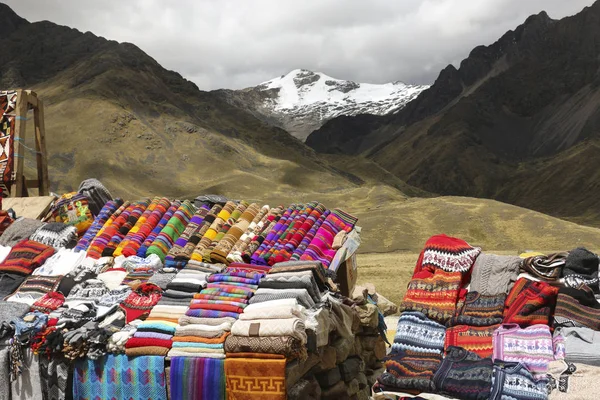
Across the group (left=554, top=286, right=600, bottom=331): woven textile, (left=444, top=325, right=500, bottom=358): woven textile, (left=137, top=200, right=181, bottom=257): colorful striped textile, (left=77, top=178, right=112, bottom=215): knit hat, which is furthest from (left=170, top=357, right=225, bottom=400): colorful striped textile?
(left=77, top=178, right=112, bottom=215): knit hat

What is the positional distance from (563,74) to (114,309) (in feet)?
368

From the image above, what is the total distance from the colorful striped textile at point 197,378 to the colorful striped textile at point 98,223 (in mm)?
2493

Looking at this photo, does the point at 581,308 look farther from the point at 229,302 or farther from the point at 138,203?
the point at 138,203

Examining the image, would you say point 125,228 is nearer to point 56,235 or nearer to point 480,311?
point 56,235

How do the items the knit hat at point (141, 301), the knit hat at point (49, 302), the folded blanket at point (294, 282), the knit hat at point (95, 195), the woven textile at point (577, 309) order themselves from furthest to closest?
1. the knit hat at point (95, 195)
2. the knit hat at point (49, 302)
3. the knit hat at point (141, 301)
4. the folded blanket at point (294, 282)
5. the woven textile at point (577, 309)

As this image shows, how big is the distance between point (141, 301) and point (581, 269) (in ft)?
12.6

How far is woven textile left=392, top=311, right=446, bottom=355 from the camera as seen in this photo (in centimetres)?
448

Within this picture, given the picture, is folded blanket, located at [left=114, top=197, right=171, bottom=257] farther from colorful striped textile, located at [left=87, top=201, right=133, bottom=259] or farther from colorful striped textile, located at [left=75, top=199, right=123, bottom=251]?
colorful striped textile, located at [left=75, top=199, right=123, bottom=251]

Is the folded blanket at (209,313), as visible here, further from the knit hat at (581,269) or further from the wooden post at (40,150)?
the wooden post at (40,150)

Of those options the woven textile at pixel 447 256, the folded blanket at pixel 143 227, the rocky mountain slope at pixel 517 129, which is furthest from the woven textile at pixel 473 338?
the rocky mountain slope at pixel 517 129

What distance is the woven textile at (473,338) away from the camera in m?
4.35

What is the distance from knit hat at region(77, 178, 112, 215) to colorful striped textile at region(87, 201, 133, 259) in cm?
50

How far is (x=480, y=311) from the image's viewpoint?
469 centimetres

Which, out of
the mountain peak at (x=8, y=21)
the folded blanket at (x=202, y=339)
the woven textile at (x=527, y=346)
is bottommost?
the woven textile at (x=527, y=346)
